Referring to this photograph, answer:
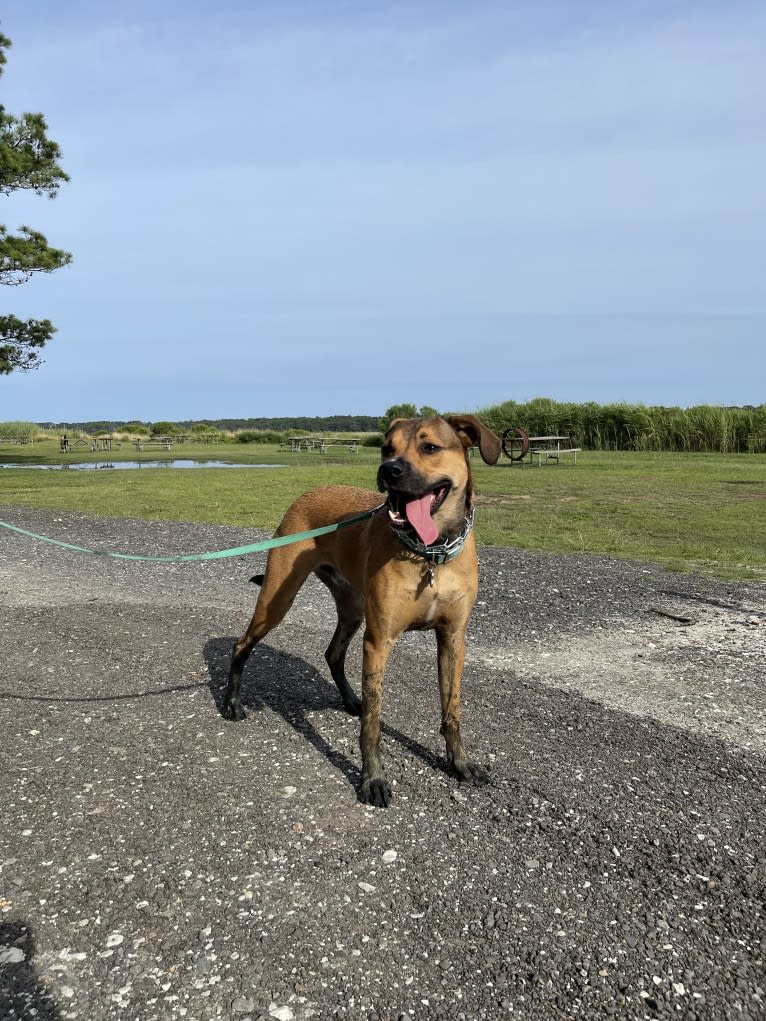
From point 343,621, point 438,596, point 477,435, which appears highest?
point 477,435

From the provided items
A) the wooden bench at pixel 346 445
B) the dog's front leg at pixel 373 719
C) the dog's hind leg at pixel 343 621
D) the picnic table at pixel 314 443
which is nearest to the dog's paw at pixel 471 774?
the dog's front leg at pixel 373 719

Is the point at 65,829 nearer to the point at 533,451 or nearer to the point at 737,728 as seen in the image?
the point at 737,728

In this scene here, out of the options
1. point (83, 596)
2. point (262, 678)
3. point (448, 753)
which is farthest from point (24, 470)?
point (448, 753)

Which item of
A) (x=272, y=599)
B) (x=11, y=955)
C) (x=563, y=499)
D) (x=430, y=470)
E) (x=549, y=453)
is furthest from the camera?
(x=549, y=453)

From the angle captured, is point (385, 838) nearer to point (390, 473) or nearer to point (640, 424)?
point (390, 473)

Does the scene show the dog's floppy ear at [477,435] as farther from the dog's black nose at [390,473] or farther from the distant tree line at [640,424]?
the distant tree line at [640,424]

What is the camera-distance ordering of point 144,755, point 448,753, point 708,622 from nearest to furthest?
1. point 448,753
2. point 144,755
3. point 708,622

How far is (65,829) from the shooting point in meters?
4.02

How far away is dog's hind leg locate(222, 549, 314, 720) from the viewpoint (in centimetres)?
510

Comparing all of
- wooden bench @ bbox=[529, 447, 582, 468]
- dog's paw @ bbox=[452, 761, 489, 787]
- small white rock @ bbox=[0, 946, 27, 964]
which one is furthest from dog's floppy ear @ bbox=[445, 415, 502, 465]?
wooden bench @ bbox=[529, 447, 582, 468]

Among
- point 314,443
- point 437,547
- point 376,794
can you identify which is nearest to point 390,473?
point 437,547

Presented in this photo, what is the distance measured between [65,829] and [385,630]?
1.82 metres

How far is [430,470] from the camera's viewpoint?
3818mm

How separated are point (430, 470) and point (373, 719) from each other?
1.35 m
